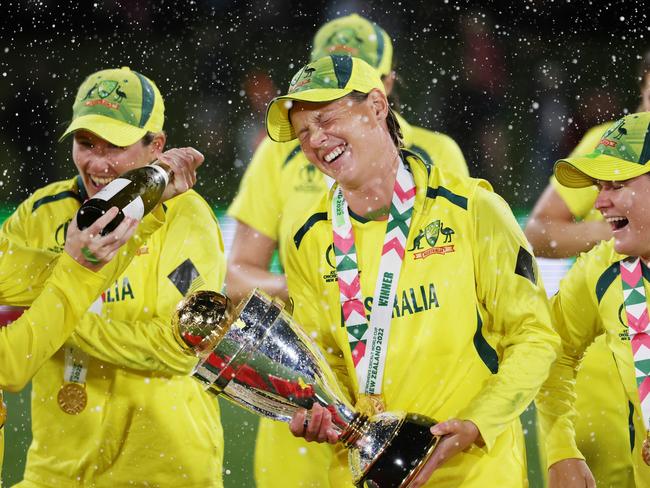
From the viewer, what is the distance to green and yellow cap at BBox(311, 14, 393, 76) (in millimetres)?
3930

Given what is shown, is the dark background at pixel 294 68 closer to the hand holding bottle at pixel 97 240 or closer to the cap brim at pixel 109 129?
the cap brim at pixel 109 129

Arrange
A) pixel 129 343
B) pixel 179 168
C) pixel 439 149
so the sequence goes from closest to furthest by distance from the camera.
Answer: pixel 179 168
pixel 129 343
pixel 439 149

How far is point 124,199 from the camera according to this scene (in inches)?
95.5

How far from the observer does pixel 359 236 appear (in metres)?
2.54

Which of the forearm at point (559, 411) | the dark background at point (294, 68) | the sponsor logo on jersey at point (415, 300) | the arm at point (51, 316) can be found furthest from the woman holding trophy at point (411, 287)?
the dark background at point (294, 68)

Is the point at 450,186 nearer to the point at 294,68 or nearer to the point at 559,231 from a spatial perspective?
the point at 559,231

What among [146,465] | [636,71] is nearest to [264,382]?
[146,465]

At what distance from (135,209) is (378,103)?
0.59 m

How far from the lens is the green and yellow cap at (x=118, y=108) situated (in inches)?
126

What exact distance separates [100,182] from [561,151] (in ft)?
12.3

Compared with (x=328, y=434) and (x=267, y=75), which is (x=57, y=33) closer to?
(x=267, y=75)

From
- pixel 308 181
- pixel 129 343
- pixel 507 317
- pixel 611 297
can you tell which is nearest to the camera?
pixel 507 317

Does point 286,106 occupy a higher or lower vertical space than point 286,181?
higher

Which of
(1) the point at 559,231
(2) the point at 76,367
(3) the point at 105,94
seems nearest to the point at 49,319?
(2) the point at 76,367
